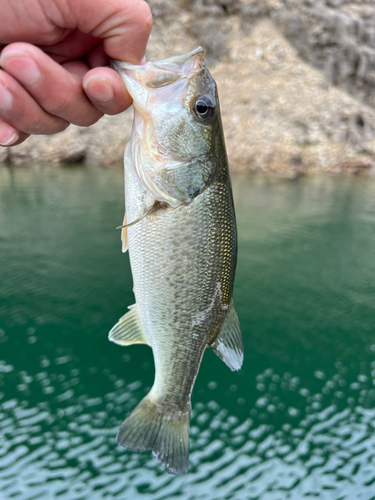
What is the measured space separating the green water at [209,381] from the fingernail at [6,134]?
478cm

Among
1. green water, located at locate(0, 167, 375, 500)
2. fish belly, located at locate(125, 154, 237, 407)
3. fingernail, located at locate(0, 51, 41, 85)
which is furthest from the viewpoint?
green water, located at locate(0, 167, 375, 500)

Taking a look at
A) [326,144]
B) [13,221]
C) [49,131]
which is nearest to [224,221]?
[49,131]

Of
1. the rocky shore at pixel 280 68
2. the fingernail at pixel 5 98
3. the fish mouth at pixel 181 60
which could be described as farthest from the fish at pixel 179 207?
the rocky shore at pixel 280 68

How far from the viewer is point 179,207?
6.22 feet

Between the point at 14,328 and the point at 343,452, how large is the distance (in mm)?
6164

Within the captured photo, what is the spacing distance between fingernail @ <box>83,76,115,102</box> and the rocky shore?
23505mm

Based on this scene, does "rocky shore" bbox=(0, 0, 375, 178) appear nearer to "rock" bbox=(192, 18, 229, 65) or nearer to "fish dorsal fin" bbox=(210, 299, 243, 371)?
"rock" bbox=(192, 18, 229, 65)

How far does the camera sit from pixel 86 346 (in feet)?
23.6

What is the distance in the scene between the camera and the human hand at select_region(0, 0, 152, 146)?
5.81 ft

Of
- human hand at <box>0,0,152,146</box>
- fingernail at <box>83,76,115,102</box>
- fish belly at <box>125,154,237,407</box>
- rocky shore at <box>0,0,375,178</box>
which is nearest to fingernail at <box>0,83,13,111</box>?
human hand at <box>0,0,152,146</box>

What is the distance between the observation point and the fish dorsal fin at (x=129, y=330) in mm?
2201

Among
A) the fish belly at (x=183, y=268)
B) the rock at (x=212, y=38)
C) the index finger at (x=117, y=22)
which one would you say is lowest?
the fish belly at (x=183, y=268)

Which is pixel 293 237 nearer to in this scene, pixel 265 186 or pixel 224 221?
pixel 265 186

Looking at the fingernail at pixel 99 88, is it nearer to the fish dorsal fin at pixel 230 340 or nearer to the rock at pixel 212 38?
the fish dorsal fin at pixel 230 340
